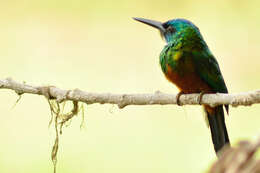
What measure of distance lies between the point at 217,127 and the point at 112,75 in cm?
272

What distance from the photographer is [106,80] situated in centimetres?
550

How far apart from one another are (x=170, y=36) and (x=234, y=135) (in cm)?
188

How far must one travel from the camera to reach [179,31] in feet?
9.82

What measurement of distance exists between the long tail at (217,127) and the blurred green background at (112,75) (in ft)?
1.78

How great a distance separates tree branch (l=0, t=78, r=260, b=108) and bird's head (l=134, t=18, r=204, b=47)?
603 mm

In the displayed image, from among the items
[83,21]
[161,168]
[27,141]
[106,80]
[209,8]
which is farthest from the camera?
[83,21]

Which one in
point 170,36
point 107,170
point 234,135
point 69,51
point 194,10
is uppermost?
point 194,10

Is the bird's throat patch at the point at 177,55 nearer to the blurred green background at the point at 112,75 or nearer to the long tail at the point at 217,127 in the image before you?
the long tail at the point at 217,127

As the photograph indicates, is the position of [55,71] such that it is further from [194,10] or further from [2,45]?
[194,10]

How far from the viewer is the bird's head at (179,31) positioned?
9.57 ft

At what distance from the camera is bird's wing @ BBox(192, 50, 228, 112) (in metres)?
2.78

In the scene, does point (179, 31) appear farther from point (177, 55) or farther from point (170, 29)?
point (177, 55)

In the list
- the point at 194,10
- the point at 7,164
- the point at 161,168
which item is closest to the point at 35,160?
the point at 7,164

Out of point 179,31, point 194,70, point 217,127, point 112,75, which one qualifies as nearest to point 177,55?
→ point 194,70
